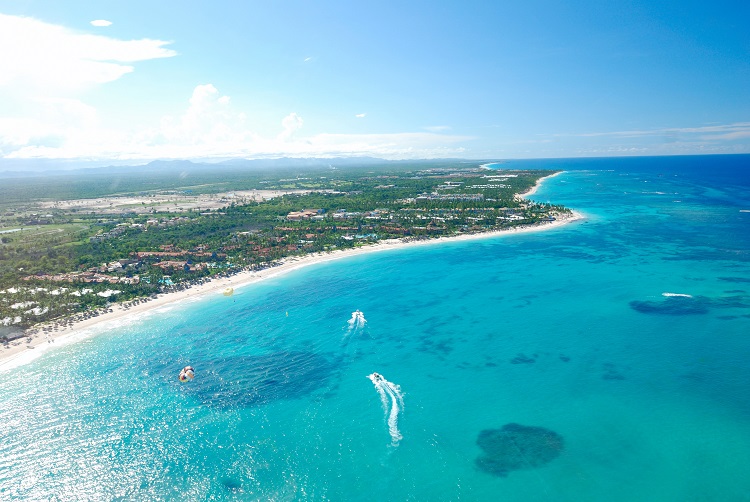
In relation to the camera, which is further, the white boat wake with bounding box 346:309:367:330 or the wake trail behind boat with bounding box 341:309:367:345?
the white boat wake with bounding box 346:309:367:330

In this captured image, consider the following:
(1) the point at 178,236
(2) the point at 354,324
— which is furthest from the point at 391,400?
(1) the point at 178,236

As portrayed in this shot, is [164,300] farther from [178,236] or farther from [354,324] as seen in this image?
[178,236]

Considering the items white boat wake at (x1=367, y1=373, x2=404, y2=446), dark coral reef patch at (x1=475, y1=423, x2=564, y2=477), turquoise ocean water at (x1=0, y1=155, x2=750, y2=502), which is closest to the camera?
turquoise ocean water at (x1=0, y1=155, x2=750, y2=502)

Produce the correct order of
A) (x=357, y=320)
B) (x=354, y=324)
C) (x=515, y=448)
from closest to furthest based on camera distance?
(x=515, y=448) < (x=354, y=324) < (x=357, y=320)

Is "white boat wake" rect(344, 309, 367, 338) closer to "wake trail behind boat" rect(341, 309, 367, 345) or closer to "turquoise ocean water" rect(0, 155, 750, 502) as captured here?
"wake trail behind boat" rect(341, 309, 367, 345)

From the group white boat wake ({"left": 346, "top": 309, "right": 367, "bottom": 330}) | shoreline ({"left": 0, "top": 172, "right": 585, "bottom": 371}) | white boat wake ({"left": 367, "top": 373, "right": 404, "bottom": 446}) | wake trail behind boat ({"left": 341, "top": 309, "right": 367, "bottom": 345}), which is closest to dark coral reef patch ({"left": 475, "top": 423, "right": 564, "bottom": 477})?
white boat wake ({"left": 367, "top": 373, "right": 404, "bottom": 446})

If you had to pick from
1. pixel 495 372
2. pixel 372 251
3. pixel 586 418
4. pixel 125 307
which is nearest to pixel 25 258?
pixel 125 307

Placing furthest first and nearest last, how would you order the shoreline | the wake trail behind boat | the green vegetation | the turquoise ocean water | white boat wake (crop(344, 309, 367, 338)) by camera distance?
the green vegetation → white boat wake (crop(344, 309, 367, 338)) → the wake trail behind boat → the shoreline → the turquoise ocean water
